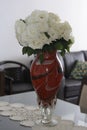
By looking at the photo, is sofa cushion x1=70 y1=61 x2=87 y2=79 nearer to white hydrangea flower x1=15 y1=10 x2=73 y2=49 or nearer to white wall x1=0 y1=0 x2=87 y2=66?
white wall x1=0 y1=0 x2=87 y2=66

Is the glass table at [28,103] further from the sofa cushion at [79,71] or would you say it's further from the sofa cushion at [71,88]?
the sofa cushion at [79,71]

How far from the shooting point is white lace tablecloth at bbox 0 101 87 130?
166 centimetres

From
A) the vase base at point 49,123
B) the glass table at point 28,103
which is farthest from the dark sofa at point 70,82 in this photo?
the vase base at point 49,123

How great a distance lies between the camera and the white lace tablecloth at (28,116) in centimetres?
166

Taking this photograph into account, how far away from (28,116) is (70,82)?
2.83 meters

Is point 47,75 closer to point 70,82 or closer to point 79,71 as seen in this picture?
point 70,82

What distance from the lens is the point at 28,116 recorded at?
184 centimetres

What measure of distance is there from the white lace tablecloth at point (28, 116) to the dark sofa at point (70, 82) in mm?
2006

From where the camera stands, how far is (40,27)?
1.50 m

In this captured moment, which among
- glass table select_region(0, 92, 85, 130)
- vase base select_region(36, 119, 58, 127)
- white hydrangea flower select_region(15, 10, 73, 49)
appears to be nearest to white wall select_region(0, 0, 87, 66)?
glass table select_region(0, 92, 85, 130)

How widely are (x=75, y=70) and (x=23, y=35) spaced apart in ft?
11.7

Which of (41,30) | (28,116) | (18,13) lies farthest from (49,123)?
(18,13)

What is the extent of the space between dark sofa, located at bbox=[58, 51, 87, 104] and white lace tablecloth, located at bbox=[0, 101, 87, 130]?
2006 mm

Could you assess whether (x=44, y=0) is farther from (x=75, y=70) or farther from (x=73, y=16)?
(x=75, y=70)
